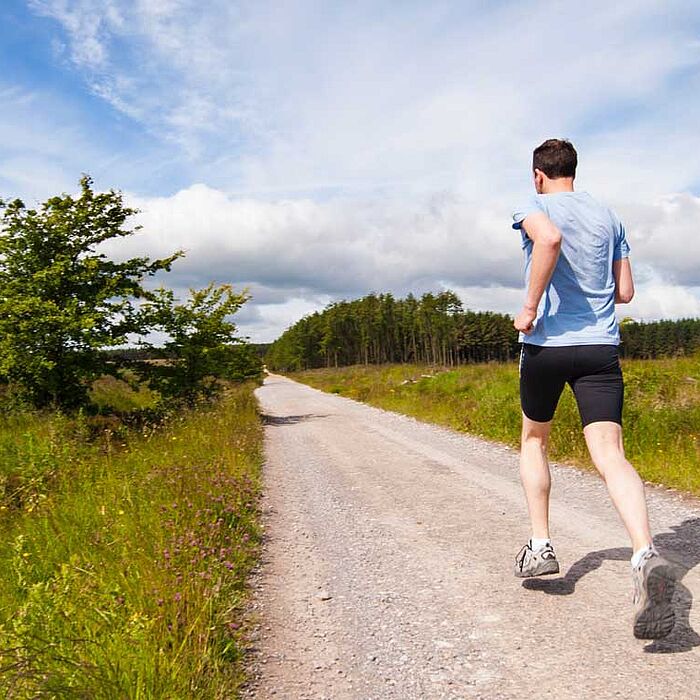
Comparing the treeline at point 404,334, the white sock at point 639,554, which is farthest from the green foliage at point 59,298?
the treeline at point 404,334

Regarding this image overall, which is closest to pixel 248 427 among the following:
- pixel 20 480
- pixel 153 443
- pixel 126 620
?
pixel 153 443

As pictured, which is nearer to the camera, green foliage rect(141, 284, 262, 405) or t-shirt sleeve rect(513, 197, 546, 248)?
t-shirt sleeve rect(513, 197, 546, 248)

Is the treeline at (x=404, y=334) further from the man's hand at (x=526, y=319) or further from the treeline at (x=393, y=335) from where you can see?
the man's hand at (x=526, y=319)

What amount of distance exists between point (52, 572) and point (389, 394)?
1942cm

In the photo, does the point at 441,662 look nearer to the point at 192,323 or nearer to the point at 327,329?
the point at 192,323

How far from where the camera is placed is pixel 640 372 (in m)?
10.8

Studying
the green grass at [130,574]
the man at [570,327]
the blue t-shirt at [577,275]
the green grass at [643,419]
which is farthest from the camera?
the green grass at [643,419]

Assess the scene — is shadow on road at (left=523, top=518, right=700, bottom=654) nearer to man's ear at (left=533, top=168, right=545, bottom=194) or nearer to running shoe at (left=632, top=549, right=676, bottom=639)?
running shoe at (left=632, top=549, right=676, bottom=639)

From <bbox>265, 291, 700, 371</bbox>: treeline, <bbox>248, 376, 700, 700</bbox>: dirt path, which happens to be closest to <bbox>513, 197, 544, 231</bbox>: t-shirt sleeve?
<bbox>248, 376, 700, 700</bbox>: dirt path

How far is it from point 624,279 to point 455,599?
196 cm

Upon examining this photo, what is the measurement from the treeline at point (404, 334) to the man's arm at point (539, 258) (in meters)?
85.3

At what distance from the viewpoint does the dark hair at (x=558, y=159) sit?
10.9 feet

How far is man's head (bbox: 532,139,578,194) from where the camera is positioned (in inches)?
130

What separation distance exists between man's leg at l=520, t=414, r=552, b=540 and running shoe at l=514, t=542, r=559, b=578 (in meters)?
0.08
